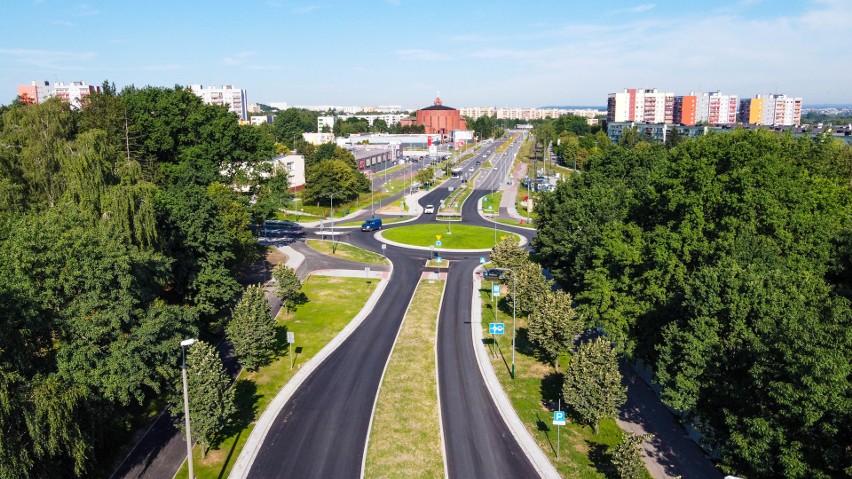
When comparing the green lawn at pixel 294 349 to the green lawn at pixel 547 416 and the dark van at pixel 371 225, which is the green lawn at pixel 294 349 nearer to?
the green lawn at pixel 547 416

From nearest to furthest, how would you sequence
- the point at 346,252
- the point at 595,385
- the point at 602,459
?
1. the point at 602,459
2. the point at 595,385
3. the point at 346,252

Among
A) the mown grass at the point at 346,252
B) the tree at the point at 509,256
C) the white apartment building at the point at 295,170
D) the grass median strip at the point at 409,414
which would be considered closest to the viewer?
the grass median strip at the point at 409,414

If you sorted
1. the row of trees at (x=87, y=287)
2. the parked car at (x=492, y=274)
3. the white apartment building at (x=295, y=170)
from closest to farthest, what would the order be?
the row of trees at (x=87, y=287) < the parked car at (x=492, y=274) < the white apartment building at (x=295, y=170)

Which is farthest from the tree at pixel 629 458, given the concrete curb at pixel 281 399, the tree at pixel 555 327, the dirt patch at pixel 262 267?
the dirt patch at pixel 262 267

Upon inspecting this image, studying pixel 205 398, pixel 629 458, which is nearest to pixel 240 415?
pixel 205 398

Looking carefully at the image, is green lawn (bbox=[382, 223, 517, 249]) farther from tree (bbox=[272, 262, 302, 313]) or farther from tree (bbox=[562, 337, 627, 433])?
tree (bbox=[562, 337, 627, 433])

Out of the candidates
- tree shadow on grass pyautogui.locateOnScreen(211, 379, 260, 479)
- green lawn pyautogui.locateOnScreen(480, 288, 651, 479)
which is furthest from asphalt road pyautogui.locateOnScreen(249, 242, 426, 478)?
green lawn pyautogui.locateOnScreen(480, 288, 651, 479)

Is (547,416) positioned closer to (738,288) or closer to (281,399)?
(738,288)
